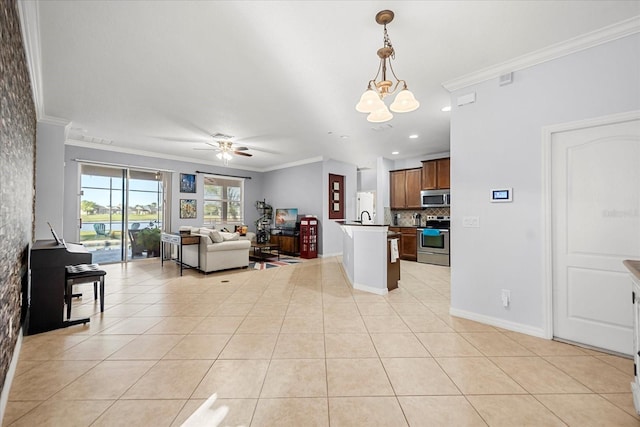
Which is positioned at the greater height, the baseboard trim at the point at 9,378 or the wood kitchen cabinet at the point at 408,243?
the wood kitchen cabinet at the point at 408,243

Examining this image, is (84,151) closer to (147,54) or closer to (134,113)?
(134,113)

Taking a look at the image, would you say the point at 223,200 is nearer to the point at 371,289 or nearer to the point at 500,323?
the point at 371,289

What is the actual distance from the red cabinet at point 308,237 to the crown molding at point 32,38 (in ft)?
18.0

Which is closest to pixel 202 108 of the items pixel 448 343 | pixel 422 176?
pixel 448 343

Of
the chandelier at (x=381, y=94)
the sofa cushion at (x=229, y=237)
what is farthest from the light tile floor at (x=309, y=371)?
the sofa cushion at (x=229, y=237)

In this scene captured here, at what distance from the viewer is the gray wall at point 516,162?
7.81 feet

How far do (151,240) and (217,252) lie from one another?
2918mm

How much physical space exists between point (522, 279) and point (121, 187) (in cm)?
824

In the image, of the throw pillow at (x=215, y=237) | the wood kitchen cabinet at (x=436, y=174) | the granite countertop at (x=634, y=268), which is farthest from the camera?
the wood kitchen cabinet at (x=436, y=174)

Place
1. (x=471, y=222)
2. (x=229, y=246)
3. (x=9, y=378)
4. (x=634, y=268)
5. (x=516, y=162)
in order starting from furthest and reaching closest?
1. (x=229, y=246)
2. (x=471, y=222)
3. (x=516, y=162)
4. (x=9, y=378)
5. (x=634, y=268)

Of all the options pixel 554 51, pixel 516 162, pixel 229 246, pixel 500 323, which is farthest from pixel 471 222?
pixel 229 246

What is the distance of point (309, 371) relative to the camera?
211 centimetres

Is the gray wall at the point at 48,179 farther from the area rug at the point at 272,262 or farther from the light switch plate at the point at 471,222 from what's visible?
the light switch plate at the point at 471,222

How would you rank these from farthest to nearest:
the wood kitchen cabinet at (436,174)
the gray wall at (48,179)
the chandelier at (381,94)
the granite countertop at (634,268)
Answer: the wood kitchen cabinet at (436,174)
the gray wall at (48,179)
the chandelier at (381,94)
the granite countertop at (634,268)
